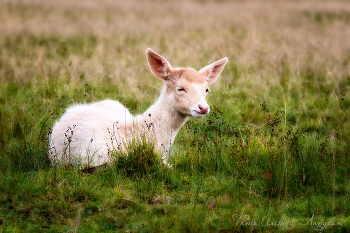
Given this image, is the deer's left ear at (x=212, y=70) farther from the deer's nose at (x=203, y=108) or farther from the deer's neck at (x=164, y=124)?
the deer's nose at (x=203, y=108)

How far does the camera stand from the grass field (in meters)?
4.17

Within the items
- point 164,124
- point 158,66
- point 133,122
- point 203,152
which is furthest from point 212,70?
point 133,122

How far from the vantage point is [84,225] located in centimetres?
405

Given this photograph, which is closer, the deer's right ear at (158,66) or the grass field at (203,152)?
the grass field at (203,152)

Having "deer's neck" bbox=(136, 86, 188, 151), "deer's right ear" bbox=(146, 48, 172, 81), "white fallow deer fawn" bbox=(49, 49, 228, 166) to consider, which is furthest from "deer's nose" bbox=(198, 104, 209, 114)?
"deer's right ear" bbox=(146, 48, 172, 81)

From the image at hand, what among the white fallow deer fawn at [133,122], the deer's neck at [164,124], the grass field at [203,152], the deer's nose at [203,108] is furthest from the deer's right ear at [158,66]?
the deer's nose at [203,108]

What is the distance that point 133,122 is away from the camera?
5.29 meters

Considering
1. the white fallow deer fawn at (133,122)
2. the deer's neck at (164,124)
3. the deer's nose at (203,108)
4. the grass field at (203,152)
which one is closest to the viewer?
the grass field at (203,152)

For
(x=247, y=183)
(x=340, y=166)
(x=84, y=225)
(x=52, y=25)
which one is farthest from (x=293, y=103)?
(x=52, y=25)

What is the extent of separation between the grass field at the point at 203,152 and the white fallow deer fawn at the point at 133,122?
0.89 ft

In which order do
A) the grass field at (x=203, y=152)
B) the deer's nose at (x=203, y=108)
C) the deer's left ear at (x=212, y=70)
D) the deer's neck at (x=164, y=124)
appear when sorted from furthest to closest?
1. the deer's left ear at (x=212, y=70)
2. the deer's neck at (x=164, y=124)
3. the deer's nose at (x=203, y=108)
4. the grass field at (x=203, y=152)

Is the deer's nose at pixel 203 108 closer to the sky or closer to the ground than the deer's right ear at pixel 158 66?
closer to the ground

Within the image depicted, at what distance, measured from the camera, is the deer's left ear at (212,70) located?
19.8ft

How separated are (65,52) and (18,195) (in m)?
9.50
